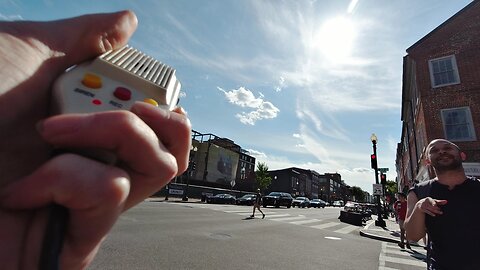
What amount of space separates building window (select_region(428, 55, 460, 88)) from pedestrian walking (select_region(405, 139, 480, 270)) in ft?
57.1

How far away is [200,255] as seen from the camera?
23.0 feet

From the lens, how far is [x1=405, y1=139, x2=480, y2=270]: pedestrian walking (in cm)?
296

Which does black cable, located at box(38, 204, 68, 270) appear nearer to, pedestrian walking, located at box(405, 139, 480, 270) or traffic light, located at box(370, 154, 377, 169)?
pedestrian walking, located at box(405, 139, 480, 270)

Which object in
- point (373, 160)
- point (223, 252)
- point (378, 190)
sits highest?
point (373, 160)

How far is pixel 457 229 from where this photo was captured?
3043mm

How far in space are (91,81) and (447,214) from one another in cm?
378

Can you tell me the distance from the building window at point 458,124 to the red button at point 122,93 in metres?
19.9

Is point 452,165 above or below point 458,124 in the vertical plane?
below

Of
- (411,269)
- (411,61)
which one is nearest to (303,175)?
(411,61)

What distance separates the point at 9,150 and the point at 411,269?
9.39 m

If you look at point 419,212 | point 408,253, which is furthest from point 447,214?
A: point 408,253

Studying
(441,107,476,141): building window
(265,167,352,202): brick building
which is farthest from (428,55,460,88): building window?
(265,167,352,202): brick building

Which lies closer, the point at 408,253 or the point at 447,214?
the point at 447,214

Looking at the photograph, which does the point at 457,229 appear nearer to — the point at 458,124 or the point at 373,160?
the point at 458,124
